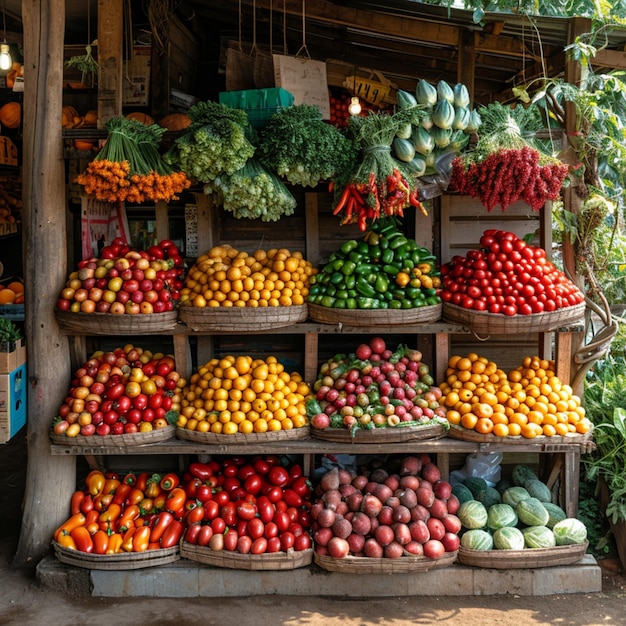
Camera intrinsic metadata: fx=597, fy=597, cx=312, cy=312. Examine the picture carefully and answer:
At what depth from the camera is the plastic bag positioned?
4.78 m

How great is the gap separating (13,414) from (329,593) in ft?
8.26

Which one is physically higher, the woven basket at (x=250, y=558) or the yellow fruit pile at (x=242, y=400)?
the yellow fruit pile at (x=242, y=400)

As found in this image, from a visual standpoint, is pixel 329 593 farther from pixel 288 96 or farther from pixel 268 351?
pixel 288 96

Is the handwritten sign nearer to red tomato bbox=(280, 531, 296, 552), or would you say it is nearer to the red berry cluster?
the red berry cluster

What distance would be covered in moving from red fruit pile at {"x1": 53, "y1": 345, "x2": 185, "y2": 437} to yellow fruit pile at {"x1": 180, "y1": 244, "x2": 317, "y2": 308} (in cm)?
64

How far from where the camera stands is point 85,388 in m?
4.31

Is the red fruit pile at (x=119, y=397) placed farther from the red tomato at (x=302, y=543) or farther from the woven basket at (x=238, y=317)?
the red tomato at (x=302, y=543)

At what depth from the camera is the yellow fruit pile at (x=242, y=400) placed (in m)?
4.15

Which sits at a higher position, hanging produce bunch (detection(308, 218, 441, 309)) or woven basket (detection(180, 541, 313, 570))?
hanging produce bunch (detection(308, 218, 441, 309))

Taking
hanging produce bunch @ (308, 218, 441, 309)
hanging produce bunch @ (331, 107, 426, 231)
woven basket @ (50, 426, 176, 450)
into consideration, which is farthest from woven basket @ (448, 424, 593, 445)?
woven basket @ (50, 426, 176, 450)

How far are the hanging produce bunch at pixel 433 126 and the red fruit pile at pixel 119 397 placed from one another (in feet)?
7.69

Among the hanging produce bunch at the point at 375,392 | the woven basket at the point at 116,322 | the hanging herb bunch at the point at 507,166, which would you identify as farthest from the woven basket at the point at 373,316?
the woven basket at the point at 116,322

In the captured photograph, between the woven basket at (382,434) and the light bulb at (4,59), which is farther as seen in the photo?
the light bulb at (4,59)

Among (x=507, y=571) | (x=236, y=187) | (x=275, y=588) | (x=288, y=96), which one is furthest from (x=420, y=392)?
(x=288, y=96)
